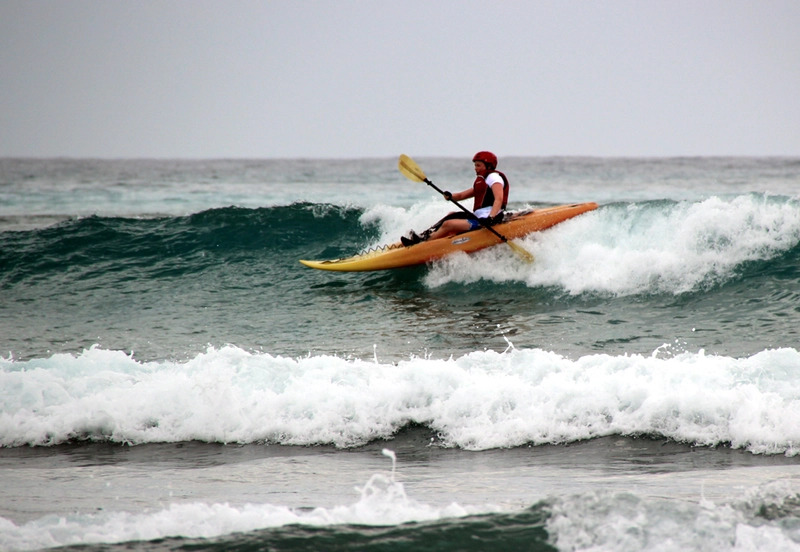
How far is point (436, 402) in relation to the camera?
4.93 m

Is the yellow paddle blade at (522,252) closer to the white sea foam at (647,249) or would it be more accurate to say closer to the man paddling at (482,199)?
the white sea foam at (647,249)

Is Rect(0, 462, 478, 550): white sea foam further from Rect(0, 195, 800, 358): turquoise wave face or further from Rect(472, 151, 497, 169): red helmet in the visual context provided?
Rect(472, 151, 497, 169): red helmet

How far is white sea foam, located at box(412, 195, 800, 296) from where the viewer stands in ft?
28.4

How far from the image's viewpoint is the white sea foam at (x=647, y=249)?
28.4ft

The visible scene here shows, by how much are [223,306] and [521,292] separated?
11.9ft

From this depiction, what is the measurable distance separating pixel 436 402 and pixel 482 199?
4.73 metres

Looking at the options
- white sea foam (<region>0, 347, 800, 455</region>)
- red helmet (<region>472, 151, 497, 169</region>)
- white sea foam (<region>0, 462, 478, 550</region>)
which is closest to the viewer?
white sea foam (<region>0, 462, 478, 550</region>)

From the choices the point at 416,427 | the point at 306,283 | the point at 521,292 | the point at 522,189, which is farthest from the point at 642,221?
the point at 522,189

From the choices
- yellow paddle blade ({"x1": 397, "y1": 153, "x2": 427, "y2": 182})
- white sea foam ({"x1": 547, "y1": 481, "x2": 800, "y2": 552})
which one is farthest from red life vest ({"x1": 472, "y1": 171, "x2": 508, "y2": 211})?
white sea foam ({"x1": 547, "y1": 481, "x2": 800, "y2": 552})

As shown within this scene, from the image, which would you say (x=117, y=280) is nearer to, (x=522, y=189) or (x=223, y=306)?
(x=223, y=306)

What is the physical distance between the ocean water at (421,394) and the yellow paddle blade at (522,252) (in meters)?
0.09

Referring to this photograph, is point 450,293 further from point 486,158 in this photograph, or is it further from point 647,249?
point 647,249

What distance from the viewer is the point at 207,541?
293 centimetres

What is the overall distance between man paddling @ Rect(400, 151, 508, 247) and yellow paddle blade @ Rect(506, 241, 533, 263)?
1.15 ft
